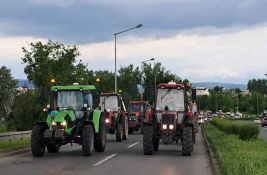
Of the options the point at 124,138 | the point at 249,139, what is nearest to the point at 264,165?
the point at 249,139

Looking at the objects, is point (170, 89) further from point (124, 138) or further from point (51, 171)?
point (124, 138)

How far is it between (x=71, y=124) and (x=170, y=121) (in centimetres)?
392

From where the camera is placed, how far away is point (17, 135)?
29.5 metres

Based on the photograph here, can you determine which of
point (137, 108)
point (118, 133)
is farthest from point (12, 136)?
point (137, 108)

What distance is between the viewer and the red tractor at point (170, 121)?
2214 centimetres

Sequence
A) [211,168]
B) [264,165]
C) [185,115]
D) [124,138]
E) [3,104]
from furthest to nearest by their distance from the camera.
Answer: [124,138], [3,104], [185,115], [211,168], [264,165]

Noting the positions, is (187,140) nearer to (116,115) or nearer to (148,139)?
(148,139)

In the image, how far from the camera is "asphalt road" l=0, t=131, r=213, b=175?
16.3m

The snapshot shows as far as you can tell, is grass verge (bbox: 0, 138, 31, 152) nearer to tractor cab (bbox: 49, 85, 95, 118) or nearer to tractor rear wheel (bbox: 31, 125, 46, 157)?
tractor rear wheel (bbox: 31, 125, 46, 157)

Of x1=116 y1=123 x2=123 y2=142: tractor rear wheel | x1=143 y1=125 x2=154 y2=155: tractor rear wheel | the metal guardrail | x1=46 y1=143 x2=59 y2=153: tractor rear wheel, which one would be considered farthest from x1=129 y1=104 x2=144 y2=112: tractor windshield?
x1=143 y1=125 x2=154 y2=155: tractor rear wheel

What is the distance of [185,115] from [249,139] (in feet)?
23.9

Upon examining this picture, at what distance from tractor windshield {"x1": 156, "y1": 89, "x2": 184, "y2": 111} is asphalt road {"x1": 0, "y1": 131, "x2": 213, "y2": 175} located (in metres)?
1.90

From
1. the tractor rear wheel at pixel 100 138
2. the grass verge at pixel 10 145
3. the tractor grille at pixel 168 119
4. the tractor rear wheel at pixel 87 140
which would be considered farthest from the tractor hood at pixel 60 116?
the tractor grille at pixel 168 119

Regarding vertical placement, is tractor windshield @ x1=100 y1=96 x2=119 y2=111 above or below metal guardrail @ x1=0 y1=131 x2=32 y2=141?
above
